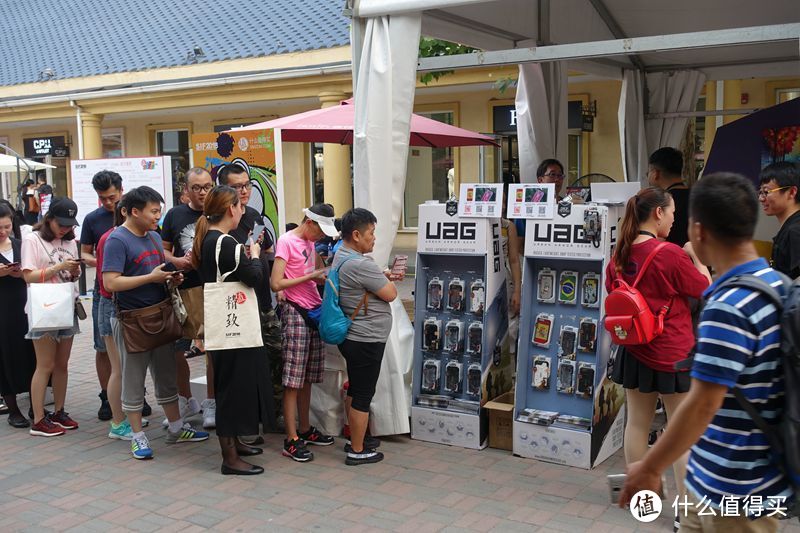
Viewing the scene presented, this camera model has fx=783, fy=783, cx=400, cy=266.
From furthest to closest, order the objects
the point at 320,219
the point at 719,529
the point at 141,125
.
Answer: the point at 141,125 < the point at 320,219 < the point at 719,529

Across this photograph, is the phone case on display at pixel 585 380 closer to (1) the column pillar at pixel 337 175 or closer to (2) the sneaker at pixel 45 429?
(2) the sneaker at pixel 45 429

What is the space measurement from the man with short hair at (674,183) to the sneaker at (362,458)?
2389 mm

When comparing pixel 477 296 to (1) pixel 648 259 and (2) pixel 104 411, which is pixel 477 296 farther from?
(2) pixel 104 411

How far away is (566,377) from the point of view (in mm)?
4910

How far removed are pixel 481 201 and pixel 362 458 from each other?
5.93 ft

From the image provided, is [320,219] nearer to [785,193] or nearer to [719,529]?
[785,193]

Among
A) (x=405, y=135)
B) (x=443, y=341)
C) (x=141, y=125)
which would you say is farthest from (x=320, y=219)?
(x=141, y=125)

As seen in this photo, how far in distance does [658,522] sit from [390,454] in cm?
179

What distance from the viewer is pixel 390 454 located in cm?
513

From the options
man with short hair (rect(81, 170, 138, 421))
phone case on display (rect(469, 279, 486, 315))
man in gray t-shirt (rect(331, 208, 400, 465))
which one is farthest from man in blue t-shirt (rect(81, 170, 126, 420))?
phone case on display (rect(469, 279, 486, 315))

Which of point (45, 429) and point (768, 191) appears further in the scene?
point (45, 429)

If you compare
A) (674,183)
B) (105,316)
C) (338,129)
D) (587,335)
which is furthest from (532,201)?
(105,316)

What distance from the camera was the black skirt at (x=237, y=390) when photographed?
185 inches

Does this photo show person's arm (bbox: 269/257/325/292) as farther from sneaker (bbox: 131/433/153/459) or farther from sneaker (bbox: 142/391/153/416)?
sneaker (bbox: 142/391/153/416)
